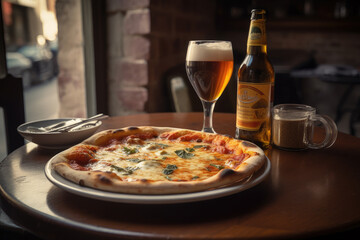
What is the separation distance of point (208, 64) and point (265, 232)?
54 centimetres

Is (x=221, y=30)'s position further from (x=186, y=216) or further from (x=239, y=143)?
(x=186, y=216)

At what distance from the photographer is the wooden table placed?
47 centimetres

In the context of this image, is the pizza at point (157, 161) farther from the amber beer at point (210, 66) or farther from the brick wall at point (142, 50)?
the brick wall at point (142, 50)

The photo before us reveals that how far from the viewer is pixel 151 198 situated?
19.2 inches

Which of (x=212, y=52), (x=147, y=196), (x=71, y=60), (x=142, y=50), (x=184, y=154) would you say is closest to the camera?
(x=147, y=196)

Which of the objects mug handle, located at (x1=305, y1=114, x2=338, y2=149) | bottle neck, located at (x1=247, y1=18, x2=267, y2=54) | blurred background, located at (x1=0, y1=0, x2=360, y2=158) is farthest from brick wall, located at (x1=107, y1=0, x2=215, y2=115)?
mug handle, located at (x1=305, y1=114, x2=338, y2=149)

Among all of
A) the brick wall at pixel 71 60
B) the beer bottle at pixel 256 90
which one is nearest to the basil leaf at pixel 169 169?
the beer bottle at pixel 256 90

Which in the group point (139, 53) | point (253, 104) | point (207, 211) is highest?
point (139, 53)

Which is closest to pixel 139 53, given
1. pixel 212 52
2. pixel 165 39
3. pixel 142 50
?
pixel 142 50

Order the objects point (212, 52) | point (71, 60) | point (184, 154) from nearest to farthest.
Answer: point (184, 154)
point (212, 52)
point (71, 60)

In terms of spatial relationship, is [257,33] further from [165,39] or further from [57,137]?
[165,39]

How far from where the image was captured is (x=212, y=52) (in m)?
0.91

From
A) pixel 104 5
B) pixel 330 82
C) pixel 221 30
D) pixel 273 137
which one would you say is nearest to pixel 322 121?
pixel 273 137

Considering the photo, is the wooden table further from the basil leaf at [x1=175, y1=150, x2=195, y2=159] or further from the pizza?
the basil leaf at [x1=175, y1=150, x2=195, y2=159]
